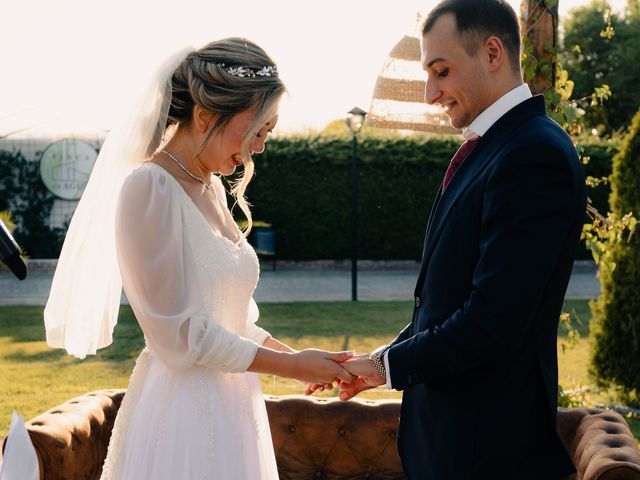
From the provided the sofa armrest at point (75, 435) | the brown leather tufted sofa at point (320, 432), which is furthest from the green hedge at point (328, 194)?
the sofa armrest at point (75, 435)

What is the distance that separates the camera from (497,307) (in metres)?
2.00

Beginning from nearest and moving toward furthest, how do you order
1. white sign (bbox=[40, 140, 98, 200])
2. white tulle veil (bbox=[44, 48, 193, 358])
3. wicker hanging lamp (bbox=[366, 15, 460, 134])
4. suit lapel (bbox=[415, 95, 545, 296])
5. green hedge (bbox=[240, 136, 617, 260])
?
suit lapel (bbox=[415, 95, 545, 296])
white tulle veil (bbox=[44, 48, 193, 358])
wicker hanging lamp (bbox=[366, 15, 460, 134])
white sign (bbox=[40, 140, 98, 200])
green hedge (bbox=[240, 136, 617, 260])

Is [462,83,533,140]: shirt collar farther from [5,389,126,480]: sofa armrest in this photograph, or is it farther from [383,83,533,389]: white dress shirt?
[5,389,126,480]: sofa armrest

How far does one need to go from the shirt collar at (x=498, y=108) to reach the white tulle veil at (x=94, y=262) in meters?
0.91

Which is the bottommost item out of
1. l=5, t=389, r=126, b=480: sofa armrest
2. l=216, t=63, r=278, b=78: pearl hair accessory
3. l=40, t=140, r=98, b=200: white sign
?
l=40, t=140, r=98, b=200: white sign

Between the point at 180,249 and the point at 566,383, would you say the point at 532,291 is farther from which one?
the point at 566,383

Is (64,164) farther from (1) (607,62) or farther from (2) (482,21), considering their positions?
(1) (607,62)

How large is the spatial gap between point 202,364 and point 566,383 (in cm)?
527

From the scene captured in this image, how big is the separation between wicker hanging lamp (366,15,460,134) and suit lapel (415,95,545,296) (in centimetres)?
169

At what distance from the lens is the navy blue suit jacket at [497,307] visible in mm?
1991

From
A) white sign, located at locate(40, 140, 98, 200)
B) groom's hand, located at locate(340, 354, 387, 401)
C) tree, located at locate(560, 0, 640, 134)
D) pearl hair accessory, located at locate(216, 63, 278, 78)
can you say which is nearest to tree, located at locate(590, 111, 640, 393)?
groom's hand, located at locate(340, 354, 387, 401)

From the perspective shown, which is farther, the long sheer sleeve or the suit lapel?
the long sheer sleeve

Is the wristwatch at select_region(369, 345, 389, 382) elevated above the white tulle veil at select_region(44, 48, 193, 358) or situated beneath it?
situated beneath

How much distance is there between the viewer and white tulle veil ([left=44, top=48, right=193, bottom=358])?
263 cm
